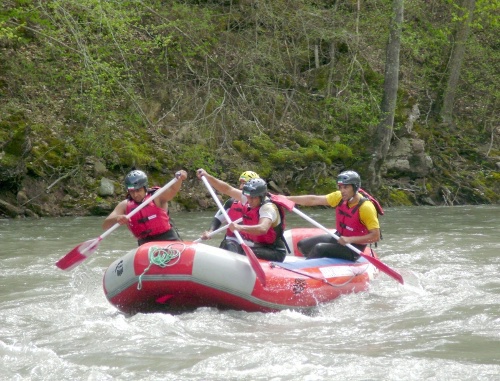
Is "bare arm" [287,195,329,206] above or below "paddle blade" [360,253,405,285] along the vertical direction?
above

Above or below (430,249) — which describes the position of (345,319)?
above

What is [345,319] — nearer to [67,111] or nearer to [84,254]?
[84,254]

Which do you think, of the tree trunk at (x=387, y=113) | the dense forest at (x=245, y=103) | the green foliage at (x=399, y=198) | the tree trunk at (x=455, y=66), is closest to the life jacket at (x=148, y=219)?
the dense forest at (x=245, y=103)

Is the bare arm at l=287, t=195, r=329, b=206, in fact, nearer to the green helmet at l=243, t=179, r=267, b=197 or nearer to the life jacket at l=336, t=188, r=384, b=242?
the life jacket at l=336, t=188, r=384, b=242

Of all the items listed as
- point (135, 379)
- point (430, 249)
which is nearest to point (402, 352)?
point (135, 379)

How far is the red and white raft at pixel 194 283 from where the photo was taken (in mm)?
6672

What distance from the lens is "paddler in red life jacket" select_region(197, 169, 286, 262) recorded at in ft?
24.5

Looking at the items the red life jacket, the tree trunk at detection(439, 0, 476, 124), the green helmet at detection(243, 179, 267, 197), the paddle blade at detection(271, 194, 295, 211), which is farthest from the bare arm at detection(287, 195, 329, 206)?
the tree trunk at detection(439, 0, 476, 124)

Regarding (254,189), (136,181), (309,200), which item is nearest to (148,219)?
(136,181)

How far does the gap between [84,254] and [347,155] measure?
34.1ft

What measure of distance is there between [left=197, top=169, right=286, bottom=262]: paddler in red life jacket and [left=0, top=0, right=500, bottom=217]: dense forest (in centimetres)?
532

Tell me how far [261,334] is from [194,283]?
819 millimetres

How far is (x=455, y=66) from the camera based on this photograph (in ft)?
67.5

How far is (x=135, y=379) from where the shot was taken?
16.3ft
